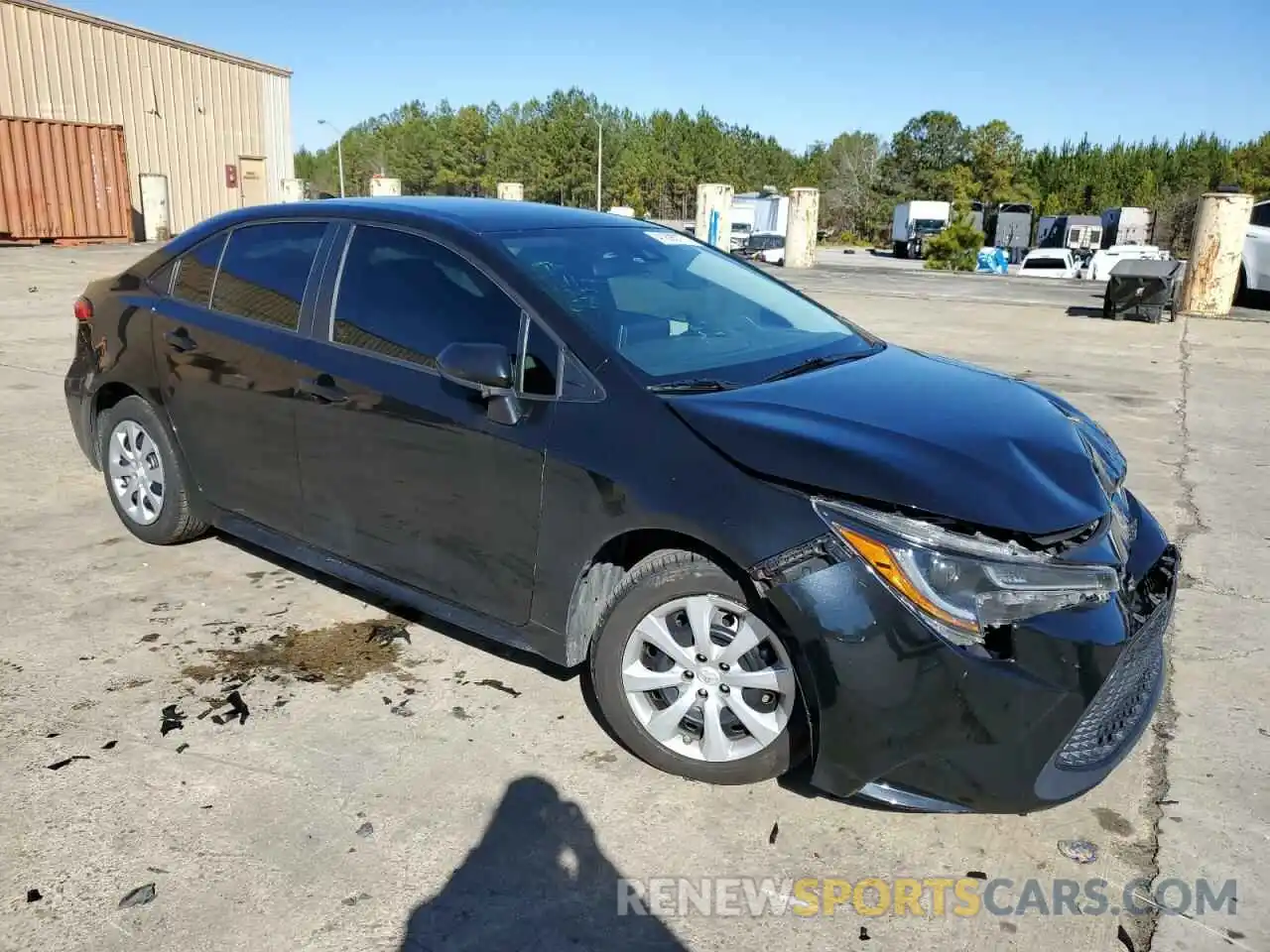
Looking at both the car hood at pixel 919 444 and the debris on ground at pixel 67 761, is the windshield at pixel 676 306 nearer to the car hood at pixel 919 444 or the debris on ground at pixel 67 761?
the car hood at pixel 919 444

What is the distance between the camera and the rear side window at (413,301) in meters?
3.28

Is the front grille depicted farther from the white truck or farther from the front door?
the white truck

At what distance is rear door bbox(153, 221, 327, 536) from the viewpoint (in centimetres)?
381

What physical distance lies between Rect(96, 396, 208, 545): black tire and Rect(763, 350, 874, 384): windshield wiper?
269cm

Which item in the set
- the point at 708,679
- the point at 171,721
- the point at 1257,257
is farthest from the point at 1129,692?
the point at 1257,257

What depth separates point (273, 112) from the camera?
32875mm

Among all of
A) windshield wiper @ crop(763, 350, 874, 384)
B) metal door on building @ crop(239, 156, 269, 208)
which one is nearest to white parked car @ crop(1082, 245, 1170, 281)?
metal door on building @ crop(239, 156, 269, 208)

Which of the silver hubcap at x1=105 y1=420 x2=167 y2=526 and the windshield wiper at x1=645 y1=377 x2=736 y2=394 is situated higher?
the windshield wiper at x1=645 y1=377 x2=736 y2=394

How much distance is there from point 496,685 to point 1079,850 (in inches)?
75.5

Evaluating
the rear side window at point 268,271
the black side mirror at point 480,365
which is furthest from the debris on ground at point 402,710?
the rear side window at point 268,271

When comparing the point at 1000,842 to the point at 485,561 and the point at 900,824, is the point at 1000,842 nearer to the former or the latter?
the point at 900,824

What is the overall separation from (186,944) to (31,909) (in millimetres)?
427

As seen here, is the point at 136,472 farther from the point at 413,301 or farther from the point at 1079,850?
the point at 1079,850

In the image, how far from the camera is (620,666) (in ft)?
9.72
